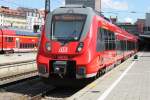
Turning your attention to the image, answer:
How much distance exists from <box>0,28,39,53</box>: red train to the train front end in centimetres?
3310

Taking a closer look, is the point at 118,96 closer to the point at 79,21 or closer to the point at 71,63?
the point at 71,63

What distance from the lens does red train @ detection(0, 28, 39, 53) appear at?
4944 cm

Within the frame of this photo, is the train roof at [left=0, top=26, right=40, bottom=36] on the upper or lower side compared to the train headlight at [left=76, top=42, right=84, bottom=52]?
upper

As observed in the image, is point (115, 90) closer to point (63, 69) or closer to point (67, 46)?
point (63, 69)

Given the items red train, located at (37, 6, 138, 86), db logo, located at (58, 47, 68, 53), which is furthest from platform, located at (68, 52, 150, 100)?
db logo, located at (58, 47, 68, 53)

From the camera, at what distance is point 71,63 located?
14.9 m

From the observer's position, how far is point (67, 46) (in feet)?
49.6

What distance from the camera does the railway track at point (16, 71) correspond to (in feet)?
74.9

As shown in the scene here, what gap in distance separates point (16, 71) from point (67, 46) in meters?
12.3

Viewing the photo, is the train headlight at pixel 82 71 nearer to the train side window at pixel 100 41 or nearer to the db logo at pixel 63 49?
the db logo at pixel 63 49

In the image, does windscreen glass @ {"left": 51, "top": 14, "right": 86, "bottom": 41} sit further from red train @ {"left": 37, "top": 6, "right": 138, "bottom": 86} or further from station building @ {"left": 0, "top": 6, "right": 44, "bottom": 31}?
station building @ {"left": 0, "top": 6, "right": 44, "bottom": 31}

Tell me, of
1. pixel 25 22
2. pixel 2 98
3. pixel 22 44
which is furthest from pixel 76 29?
pixel 25 22

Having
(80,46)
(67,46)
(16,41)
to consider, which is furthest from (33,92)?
(16,41)

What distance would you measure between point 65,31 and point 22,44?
42.1 m
